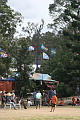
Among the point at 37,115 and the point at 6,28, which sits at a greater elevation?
the point at 6,28

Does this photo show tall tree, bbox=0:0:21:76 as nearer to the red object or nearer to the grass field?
the red object

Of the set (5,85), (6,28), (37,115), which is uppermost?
(6,28)

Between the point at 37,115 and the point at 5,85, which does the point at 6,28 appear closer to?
the point at 5,85

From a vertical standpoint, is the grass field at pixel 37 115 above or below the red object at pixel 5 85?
below

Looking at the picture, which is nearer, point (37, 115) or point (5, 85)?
point (37, 115)

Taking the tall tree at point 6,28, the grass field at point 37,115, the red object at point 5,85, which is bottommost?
the grass field at point 37,115

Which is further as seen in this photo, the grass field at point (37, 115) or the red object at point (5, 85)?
the red object at point (5, 85)

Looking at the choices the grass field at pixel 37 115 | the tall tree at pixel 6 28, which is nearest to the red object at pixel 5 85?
the tall tree at pixel 6 28

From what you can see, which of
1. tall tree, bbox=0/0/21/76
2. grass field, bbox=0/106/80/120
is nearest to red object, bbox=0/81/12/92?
tall tree, bbox=0/0/21/76

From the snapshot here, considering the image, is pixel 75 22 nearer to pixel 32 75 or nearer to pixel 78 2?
pixel 78 2

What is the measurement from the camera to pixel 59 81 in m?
42.5

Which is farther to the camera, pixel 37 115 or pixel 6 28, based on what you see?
pixel 6 28

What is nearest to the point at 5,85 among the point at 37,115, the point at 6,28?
the point at 6,28

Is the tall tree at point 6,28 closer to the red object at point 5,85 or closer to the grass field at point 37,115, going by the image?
the red object at point 5,85
